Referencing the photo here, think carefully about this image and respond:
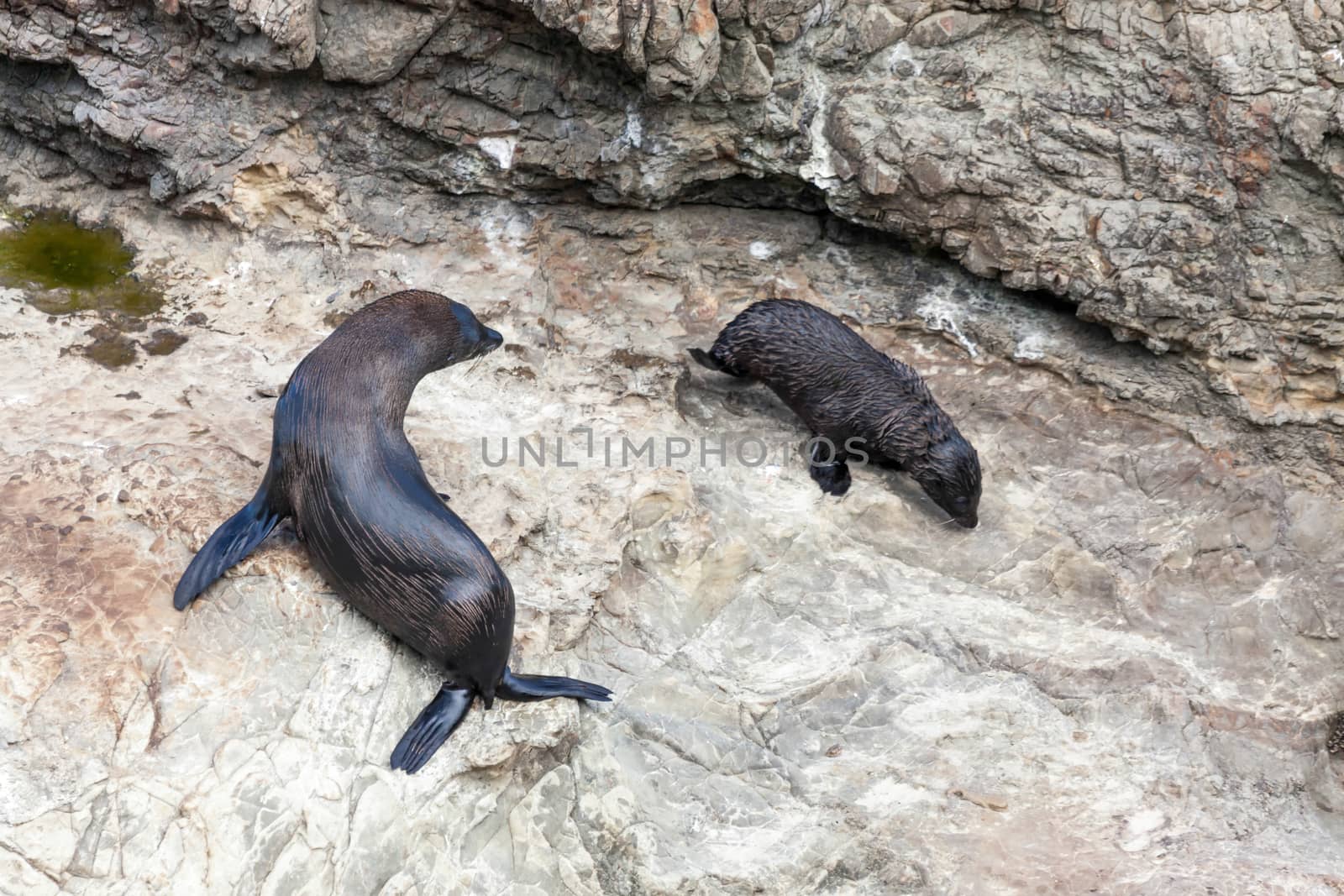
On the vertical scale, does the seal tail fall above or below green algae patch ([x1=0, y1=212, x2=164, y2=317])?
above

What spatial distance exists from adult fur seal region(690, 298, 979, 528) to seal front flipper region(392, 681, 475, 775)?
2.53m

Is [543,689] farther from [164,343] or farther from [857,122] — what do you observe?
[857,122]

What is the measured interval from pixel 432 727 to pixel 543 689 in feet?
1.66

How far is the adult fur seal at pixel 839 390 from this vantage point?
21.1 feet

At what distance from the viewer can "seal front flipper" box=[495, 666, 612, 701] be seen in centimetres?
483

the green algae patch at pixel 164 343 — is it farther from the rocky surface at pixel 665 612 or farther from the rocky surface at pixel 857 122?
the rocky surface at pixel 857 122

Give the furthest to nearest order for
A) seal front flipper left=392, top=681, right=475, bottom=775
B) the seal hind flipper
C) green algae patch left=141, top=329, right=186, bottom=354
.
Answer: the seal hind flipper, green algae patch left=141, top=329, right=186, bottom=354, seal front flipper left=392, top=681, right=475, bottom=775

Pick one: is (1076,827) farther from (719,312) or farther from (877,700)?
(719,312)

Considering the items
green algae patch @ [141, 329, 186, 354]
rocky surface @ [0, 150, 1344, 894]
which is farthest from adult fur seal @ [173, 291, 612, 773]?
green algae patch @ [141, 329, 186, 354]

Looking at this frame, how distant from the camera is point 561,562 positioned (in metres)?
5.51

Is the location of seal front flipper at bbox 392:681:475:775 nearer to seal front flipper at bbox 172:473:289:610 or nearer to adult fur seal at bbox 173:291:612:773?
adult fur seal at bbox 173:291:612:773

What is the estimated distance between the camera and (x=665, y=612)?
18.5 ft

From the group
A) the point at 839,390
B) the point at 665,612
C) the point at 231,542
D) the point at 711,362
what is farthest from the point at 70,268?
the point at 839,390

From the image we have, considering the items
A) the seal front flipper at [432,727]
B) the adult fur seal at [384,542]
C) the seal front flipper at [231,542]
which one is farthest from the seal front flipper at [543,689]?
the seal front flipper at [231,542]
